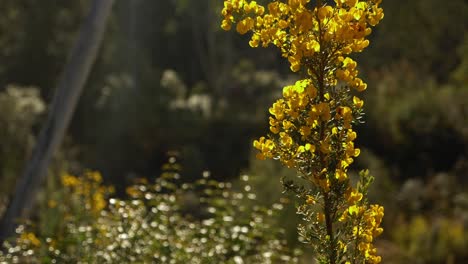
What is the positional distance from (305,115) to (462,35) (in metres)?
10.5

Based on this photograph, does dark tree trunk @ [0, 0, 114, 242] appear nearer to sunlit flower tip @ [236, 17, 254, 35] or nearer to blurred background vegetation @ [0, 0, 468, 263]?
blurred background vegetation @ [0, 0, 468, 263]

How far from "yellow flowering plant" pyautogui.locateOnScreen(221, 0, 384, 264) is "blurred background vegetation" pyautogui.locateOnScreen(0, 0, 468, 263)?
11.9 feet

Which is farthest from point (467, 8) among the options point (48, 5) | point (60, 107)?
point (48, 5)

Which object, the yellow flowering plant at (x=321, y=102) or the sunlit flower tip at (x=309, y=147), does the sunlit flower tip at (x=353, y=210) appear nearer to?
the yellow flowering plant at (x=321, y=102)

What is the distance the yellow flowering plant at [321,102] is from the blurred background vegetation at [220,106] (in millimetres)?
3619

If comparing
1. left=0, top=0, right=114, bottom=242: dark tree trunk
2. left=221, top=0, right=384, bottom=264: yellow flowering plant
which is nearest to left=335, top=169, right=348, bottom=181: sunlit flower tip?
left=221, top=0, right=384, bottom=264: yellow flowering plant

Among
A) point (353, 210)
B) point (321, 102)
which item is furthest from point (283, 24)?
point (353, 210)

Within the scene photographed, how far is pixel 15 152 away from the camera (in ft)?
36.2

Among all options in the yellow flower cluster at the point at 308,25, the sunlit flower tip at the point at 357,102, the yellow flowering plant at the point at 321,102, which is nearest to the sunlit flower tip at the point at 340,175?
the yellow flowering plant at the point at 321,102

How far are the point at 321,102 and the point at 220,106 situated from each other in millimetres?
11270

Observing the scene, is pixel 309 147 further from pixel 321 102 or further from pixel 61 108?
pixel 61 108

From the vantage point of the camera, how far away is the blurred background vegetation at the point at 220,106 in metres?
8.21

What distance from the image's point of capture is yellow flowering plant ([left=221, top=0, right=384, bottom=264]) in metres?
2.22

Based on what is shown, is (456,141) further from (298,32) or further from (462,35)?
(298,32)
